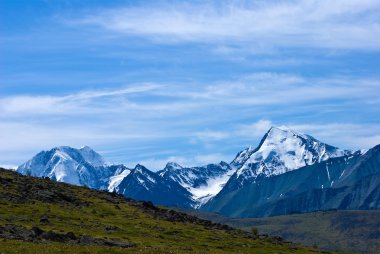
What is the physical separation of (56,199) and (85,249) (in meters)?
66.3

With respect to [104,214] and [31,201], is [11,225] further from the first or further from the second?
[104,214]

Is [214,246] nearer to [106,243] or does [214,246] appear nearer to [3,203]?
[106,243]

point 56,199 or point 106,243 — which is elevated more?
point 56,199

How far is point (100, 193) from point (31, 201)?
3967 cm

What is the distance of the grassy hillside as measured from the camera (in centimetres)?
8181

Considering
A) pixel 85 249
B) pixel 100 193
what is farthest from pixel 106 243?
pixel 100 193

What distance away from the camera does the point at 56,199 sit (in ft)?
437

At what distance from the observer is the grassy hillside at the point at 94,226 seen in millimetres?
81812

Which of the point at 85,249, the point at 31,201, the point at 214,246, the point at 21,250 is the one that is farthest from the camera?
the point at 31,201

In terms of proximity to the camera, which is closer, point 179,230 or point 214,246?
point 214,246

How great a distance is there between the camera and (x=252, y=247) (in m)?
125

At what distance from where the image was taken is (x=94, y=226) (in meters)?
111

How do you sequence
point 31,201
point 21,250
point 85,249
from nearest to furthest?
point 21,250 → point 85,249 → point 31,201

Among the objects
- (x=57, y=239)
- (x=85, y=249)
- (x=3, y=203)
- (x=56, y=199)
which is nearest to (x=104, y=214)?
(x=56, y=199)
